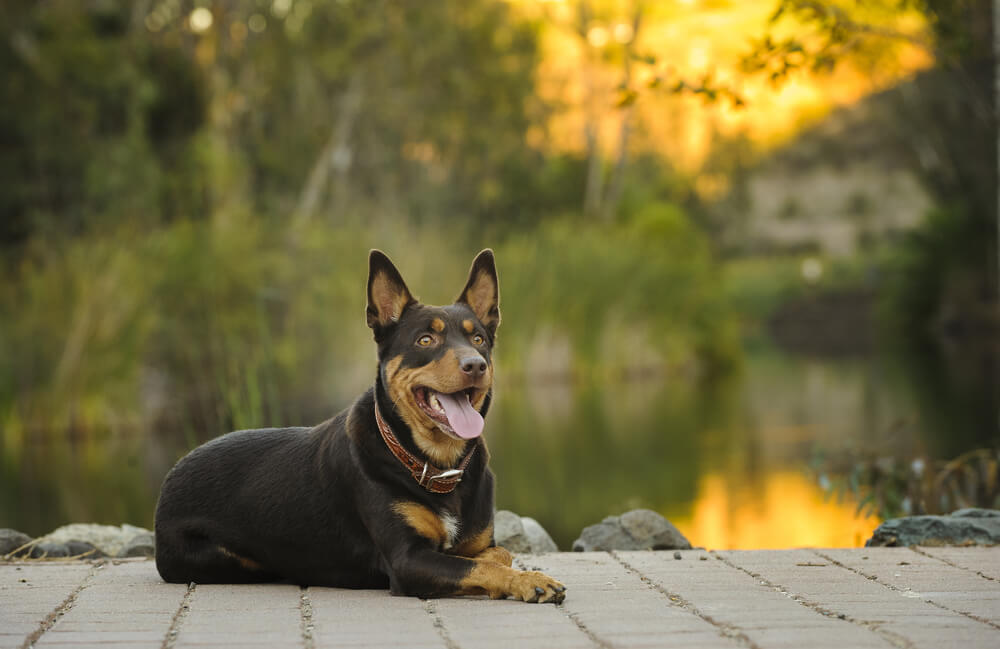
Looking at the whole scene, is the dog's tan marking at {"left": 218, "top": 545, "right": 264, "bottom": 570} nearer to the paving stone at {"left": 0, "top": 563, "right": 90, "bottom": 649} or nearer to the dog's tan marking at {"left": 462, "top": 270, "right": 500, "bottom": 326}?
the paving stone at {"left": 0, "top": 563, "right": 90, "bottom": 649}

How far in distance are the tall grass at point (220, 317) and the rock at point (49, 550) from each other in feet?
11.5

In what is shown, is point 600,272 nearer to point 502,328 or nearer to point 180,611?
point 502,328

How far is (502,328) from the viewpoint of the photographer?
76.9ft

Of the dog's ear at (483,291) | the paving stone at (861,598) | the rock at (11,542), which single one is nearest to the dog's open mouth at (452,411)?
the dog's ear at (483,291)

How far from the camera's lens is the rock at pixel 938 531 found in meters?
6.04

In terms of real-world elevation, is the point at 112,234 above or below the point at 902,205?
below

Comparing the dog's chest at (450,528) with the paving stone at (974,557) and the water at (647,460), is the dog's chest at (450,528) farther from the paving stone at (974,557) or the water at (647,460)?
the water at (647,460)

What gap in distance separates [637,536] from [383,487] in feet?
7.67

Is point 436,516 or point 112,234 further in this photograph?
point 112,234

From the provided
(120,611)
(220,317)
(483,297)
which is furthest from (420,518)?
(220,317)

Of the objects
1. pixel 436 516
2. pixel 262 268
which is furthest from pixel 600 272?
pixel 436 516

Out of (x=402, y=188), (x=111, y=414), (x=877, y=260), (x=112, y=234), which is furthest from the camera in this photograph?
(x=877, y=260)

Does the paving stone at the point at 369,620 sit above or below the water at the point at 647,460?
above

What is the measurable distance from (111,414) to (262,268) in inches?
131
